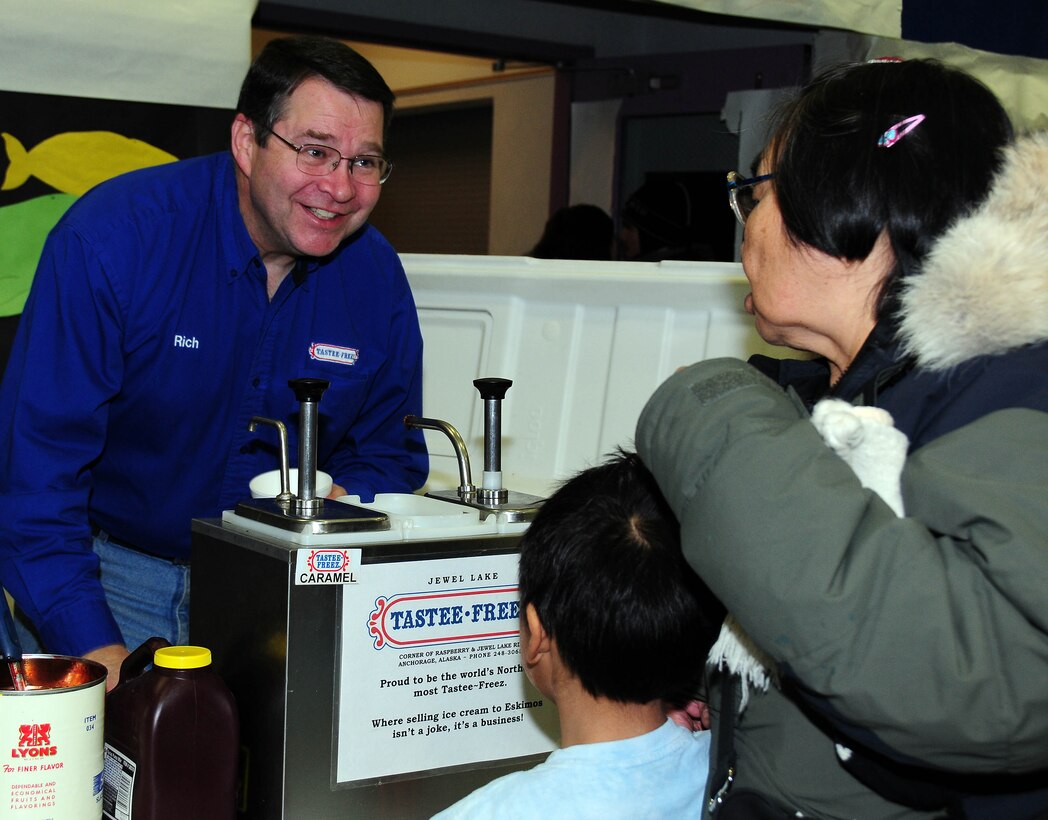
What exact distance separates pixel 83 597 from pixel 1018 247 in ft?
3.76

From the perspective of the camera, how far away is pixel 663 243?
14.2ft

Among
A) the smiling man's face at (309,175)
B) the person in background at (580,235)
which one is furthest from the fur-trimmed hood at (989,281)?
the person in background at (580,235)

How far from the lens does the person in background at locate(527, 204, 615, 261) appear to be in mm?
3889

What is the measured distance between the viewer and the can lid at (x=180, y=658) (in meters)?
1.08

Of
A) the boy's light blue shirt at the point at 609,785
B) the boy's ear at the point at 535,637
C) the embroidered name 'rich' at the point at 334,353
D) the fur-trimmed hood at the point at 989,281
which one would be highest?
the fur-trimmed hood at the point at 989,281

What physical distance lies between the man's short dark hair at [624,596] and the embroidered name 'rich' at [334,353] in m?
0.76

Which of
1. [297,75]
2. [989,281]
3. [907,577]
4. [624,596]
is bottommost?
[624,596]

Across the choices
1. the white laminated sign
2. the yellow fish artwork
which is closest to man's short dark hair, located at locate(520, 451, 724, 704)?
the white laminated sign

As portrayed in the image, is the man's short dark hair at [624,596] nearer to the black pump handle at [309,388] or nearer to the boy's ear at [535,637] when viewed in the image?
the boy's ear at [535,637]

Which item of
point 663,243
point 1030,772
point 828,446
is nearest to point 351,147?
point 828,446

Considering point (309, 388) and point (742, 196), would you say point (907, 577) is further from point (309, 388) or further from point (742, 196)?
point (309, 388)

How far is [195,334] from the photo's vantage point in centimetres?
165

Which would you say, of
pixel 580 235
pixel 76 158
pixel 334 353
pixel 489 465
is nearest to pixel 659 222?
pixel 580 235

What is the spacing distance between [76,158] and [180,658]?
1.70 m
